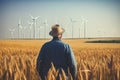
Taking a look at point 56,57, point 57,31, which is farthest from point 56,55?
point 57,31

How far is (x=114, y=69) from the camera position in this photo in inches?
164

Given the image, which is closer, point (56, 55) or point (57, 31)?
point (57, 31)

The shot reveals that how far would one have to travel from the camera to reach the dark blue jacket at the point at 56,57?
14.7 feet

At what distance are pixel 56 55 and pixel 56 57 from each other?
0.08 feet

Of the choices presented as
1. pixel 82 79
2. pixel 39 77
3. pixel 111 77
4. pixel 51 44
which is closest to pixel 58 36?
pixel 51 44

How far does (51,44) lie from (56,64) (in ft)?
0.79

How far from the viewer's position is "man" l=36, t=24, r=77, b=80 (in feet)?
14.6

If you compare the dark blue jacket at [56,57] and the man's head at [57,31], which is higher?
the man's head at [57,31]

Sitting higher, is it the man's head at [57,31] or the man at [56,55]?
the man's head at [57,31]

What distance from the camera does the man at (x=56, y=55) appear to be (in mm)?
4449

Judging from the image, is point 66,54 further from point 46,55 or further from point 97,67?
point 97,67

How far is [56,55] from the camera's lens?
14.9 feet

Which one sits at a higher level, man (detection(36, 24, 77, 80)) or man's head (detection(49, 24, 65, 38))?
man's head (detection(49, 24, 65, 38))

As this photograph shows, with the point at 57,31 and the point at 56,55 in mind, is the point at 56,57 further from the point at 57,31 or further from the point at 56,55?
the point at 57,31
